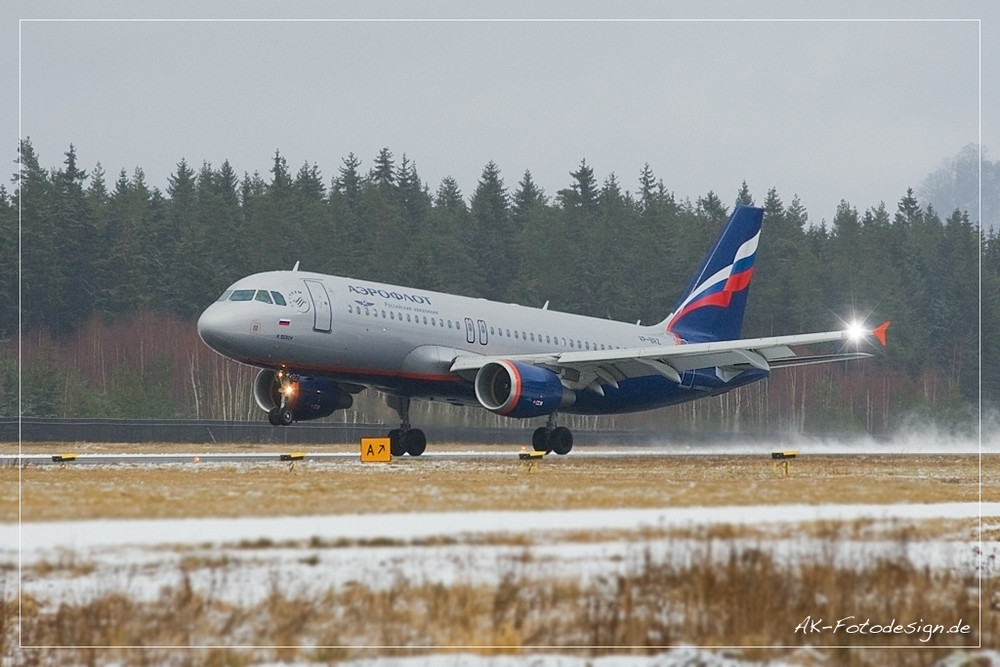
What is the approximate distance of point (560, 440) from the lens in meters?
38.8

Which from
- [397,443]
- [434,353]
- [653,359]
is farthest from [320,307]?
[653,359]

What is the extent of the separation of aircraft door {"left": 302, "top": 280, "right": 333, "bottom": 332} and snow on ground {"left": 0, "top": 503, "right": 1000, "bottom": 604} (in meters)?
16.3

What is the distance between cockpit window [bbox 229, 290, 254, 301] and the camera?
1330 inches

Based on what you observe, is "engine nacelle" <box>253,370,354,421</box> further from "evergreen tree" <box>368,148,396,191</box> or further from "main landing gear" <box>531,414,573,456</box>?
"evergreen tree" <box>368,148,396,191</box>

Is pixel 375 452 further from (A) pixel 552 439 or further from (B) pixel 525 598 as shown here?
(B) pixel 525 598

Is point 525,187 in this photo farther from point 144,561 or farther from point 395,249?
point 144,561

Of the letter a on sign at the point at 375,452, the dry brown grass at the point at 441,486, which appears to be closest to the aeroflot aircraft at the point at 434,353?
the letter a on sign at the point at 375,452

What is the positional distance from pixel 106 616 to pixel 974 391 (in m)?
71.3

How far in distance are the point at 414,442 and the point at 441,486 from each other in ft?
49.1

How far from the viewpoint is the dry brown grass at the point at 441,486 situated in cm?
1922

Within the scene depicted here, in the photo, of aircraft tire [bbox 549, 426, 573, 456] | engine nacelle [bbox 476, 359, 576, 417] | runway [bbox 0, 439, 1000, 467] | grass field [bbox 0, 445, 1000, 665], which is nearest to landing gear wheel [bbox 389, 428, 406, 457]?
runway [bbox 0, 439, 1000, 467]

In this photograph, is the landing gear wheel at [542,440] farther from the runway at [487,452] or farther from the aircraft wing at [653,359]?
the aircraft wing at [653,359]

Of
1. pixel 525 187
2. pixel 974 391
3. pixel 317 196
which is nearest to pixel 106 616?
pixel 974 391

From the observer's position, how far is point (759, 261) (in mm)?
91312
